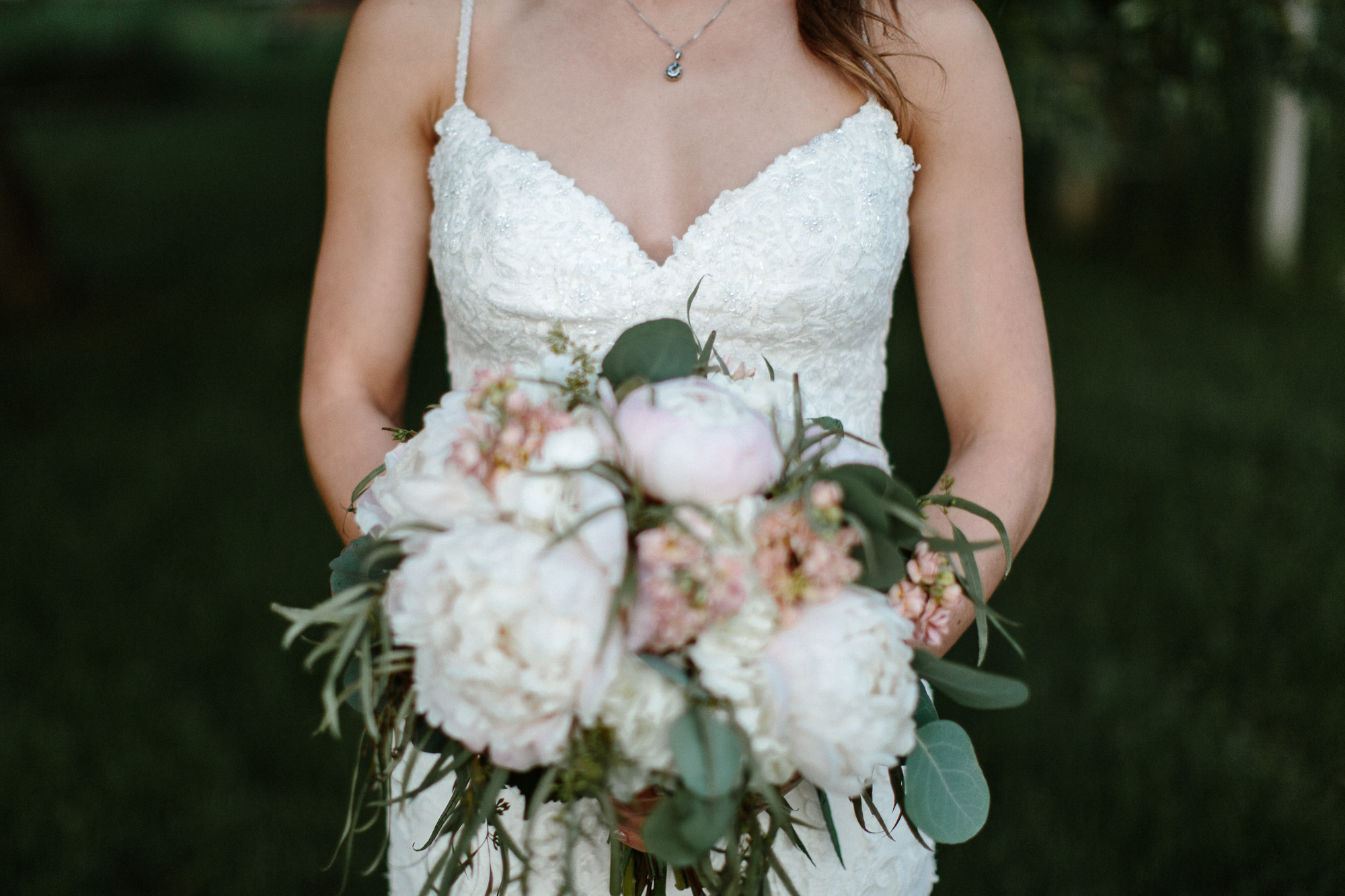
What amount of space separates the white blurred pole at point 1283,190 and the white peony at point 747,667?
29.7 feet

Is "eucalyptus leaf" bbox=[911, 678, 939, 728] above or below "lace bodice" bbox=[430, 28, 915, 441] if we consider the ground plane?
below

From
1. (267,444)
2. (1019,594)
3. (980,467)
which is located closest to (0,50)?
(267,444)

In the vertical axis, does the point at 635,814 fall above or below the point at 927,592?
below

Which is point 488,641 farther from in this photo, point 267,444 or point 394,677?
point 267,444

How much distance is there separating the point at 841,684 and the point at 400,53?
4.32 ft

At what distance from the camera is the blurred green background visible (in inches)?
127

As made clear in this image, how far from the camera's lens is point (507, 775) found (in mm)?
1095

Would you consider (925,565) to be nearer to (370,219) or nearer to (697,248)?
(697,248)

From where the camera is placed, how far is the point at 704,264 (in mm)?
1708

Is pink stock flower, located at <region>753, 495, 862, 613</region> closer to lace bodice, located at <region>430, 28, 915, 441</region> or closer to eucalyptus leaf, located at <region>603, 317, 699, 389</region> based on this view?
eucalyptus leaf, located at <region>603, 317, 699, 389</region>

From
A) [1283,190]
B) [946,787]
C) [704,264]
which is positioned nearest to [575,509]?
[946,787]

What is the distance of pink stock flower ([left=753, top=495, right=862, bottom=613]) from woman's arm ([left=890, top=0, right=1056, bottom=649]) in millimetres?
722

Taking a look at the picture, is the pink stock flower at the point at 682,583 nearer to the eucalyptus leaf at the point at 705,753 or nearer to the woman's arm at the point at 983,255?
the eucalyptus leaf at the point at 705,753

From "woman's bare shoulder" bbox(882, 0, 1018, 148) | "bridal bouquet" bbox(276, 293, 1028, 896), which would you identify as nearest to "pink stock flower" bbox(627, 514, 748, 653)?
"bridal bouquet" bbox(276, 293, 1028, 896)
